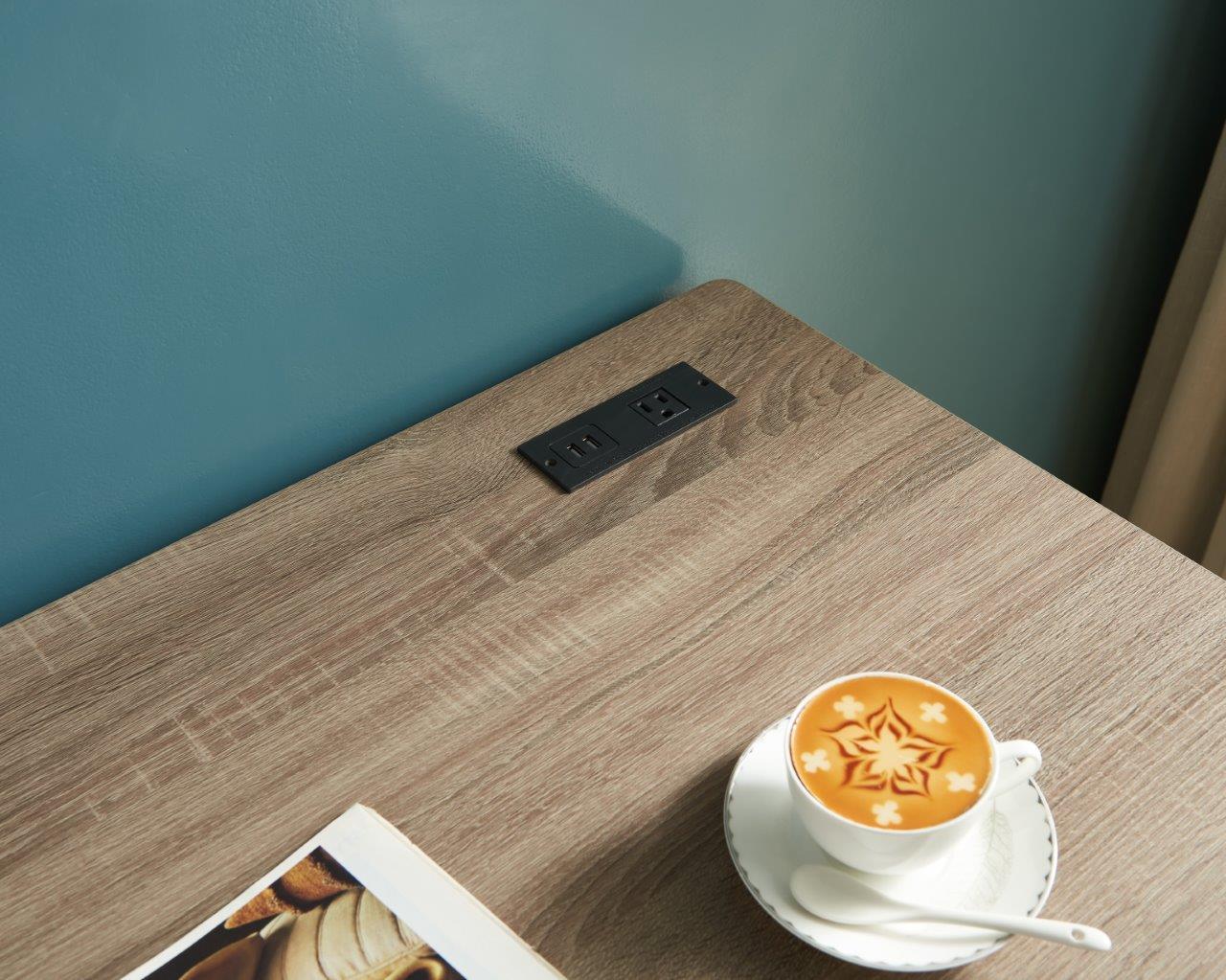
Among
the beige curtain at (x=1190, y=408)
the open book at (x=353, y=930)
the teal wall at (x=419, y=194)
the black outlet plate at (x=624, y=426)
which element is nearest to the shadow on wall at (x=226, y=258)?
the teal wall at (x=419, y=194)

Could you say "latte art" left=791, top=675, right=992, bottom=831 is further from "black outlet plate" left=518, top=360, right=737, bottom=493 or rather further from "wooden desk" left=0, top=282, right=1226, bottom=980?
"black outlet plate" left=518, top=360, right=737, bottom=493

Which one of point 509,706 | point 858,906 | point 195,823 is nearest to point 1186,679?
point 858,906

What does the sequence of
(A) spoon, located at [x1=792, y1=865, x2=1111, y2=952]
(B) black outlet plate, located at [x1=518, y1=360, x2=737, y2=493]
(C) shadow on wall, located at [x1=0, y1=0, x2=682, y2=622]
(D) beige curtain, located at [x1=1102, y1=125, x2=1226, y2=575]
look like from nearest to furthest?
(A) spoon, located at [x1=792, y1=865, x2=1111, y2=952]
(C) shadow on wall, located at [x1=0, y1=0, x2=682, y2=622]
(B) black outlet plate, located at [x1=518, y1=360, x2=737, y2=493]
(D) beige curtain, located at [x1=1102, y1=125, x2=1226, y2=575]

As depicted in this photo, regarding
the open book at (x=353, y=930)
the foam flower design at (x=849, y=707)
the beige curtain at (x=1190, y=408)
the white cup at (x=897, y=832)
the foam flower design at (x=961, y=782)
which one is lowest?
the beige curtain at (x=1190, y=408)

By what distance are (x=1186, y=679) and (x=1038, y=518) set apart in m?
0.15

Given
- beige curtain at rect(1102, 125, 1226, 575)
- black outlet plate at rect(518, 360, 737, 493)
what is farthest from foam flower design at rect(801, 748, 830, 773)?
beige curtain at rect(1102, 125, 1226, 575)

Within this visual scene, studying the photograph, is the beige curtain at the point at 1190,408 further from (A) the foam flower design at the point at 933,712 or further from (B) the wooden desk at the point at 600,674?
(A) the foam flower design at the point at 933,712

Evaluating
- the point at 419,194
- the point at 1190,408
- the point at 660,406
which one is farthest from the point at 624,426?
the point at 1190,408

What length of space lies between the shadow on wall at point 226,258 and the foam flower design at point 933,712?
487 mm

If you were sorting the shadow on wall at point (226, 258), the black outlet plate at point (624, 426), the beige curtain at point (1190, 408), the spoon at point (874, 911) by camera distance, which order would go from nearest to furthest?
the spoon at point (874, 911), the shadow on wall at point (226, 258), the black outlet plate at point (624, 426), the beige curtain at point (1190, 408)

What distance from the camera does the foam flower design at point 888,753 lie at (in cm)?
59

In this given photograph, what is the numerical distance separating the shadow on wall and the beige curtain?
777 mm

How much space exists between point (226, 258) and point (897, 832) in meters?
0.53

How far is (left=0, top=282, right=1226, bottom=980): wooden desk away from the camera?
0.62m
